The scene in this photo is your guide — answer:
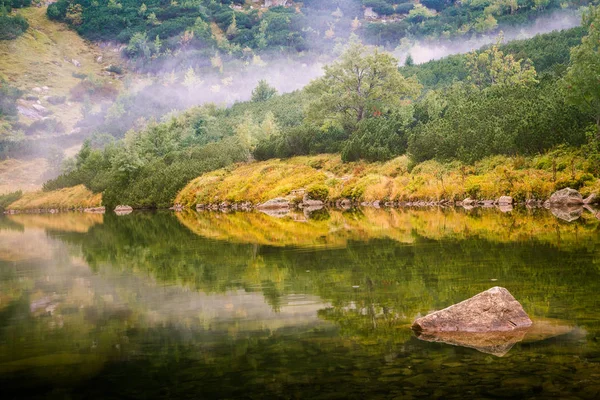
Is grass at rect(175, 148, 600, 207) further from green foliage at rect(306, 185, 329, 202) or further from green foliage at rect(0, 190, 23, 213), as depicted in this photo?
green foliage at rect(0, 190, 23, 213)

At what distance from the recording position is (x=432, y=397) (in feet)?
14.5

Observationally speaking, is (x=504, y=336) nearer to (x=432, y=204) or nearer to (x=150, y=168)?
(x=432, y=204)

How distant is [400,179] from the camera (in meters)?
38.4

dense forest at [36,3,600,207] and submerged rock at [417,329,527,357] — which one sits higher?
dense forest at [36,3,600,207]

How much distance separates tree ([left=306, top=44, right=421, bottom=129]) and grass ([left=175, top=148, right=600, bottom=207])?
579cm

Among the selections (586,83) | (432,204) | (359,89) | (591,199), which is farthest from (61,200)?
(591,199)

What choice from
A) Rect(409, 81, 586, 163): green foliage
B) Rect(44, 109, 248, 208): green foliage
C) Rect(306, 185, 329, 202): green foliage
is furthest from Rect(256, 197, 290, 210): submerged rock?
Rect(44, 109, 248, 208): green foliage

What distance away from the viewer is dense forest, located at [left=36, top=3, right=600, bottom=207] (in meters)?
32.2

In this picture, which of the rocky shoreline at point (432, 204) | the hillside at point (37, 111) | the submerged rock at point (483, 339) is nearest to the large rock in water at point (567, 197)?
the rocky shoreline at point (432, 204)

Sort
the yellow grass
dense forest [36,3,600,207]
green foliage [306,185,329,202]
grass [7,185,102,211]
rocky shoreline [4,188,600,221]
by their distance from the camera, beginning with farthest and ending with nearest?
grass [7,185,102,211]
green foliage [306,185,329,202]
dense forest [36,3,600,207]
the yellow grass
rocky shoreline [4,188,600,221]

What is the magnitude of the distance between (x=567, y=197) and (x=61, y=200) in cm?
6254

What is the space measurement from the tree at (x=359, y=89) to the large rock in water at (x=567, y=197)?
2943 centimetres

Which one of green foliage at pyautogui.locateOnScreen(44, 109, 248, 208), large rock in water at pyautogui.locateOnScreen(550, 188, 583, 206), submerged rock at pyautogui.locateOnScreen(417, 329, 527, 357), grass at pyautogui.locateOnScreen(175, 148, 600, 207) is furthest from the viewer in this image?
green foliage at pyautogui.locateOnScreen(44, 109, 248, 208)

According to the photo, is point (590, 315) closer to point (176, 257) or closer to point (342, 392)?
point (342, 392)
